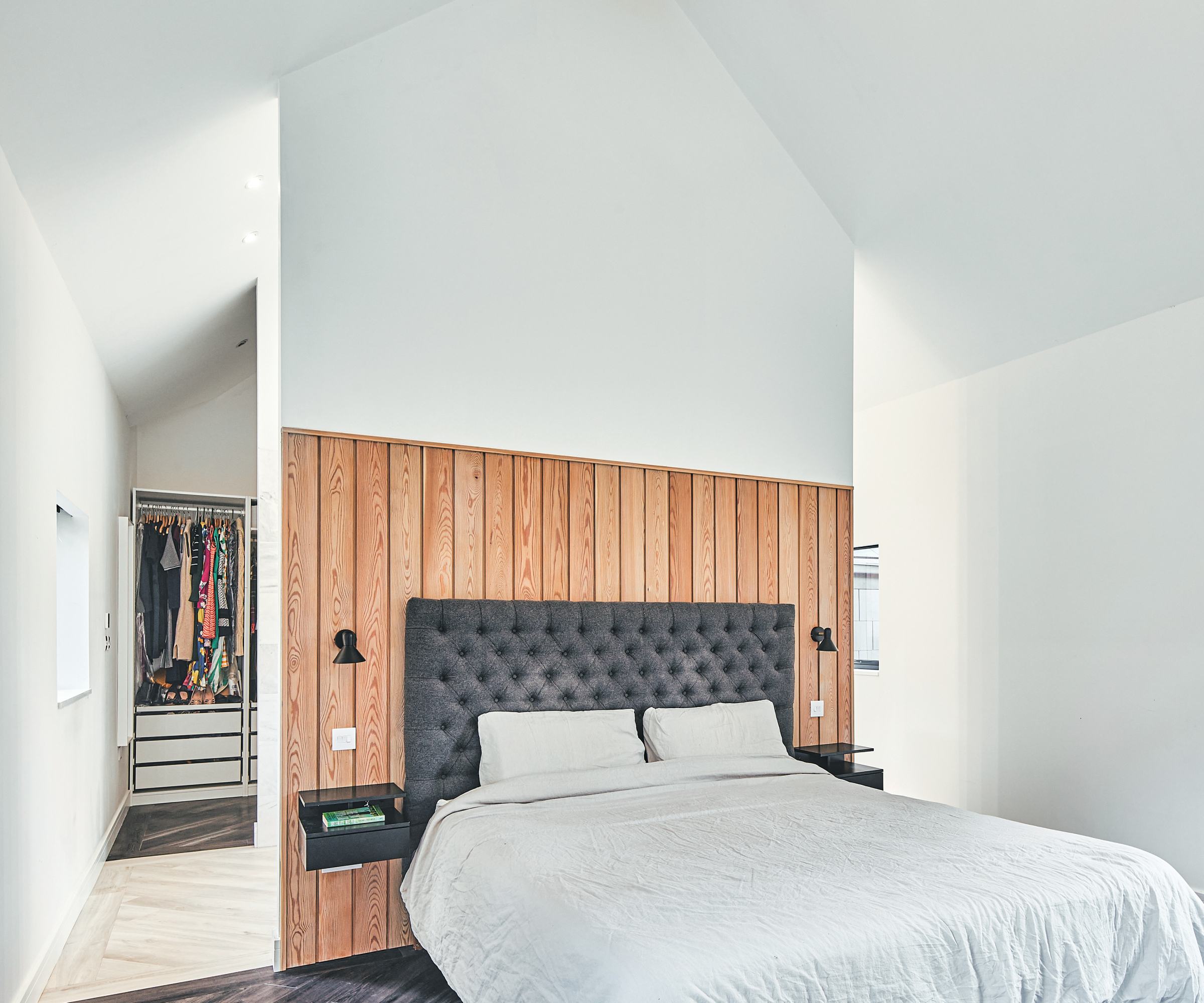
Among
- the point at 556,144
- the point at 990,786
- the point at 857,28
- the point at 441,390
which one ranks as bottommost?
the point at 990,786

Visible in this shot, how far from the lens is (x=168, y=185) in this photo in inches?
119

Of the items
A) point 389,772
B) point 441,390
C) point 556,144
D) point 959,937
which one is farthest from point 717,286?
point 959,937

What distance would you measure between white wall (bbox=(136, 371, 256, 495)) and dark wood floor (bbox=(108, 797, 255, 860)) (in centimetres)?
216

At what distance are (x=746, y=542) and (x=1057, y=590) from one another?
163 centimetres

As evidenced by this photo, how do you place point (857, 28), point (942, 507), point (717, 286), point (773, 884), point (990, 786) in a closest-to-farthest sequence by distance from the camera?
point (773, 884), point (857, 28), point (717, 286), point (990, 786), point (942, 507)

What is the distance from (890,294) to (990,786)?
272 cm

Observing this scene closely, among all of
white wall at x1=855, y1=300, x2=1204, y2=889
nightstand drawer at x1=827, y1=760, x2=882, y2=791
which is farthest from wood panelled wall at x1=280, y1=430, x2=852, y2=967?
white wall at x1=855, y1=300, x2=1204, y2=889

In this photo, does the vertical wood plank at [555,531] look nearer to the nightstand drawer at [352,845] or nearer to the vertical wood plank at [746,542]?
the vertical wood plank at [746,542]

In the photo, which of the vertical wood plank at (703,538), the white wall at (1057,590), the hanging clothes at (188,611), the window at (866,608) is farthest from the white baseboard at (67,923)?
the window at (866,608)

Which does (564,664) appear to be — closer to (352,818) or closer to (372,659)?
(372,659)

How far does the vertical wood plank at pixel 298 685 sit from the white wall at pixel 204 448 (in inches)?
137

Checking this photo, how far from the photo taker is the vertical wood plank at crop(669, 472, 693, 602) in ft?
12.9

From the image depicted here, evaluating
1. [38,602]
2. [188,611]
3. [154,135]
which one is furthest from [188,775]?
[154,135]

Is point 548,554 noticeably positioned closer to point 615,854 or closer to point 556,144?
point 615,854
